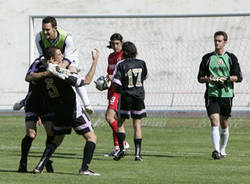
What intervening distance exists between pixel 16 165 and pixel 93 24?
13.6 m

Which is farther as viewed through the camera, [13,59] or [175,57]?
[13,59]

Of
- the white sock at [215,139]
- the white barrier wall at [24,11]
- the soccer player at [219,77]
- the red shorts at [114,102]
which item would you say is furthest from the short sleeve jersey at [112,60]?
the white barrier wall at [24,11]

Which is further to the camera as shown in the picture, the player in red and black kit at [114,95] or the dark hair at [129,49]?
the player in red and black kit at [114,95]

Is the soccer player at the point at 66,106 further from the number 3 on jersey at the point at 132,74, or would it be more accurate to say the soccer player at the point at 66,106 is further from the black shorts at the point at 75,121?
the number 3 on jersey at the point at 132,74

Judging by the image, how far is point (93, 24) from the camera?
24453 millimetres

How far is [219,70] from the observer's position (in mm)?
12867

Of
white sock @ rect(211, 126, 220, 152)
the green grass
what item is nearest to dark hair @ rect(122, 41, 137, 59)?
the green grass

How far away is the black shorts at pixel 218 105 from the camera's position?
42.0 ft

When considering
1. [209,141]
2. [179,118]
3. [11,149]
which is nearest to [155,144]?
[209,141]

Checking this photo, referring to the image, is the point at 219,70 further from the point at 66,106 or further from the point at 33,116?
the point at 66,106

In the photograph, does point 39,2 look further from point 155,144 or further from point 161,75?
point 155,144

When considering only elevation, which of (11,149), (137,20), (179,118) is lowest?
(179,118)

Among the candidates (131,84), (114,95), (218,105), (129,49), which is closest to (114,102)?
(114,95)

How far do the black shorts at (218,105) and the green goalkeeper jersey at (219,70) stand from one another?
0.07 meters
